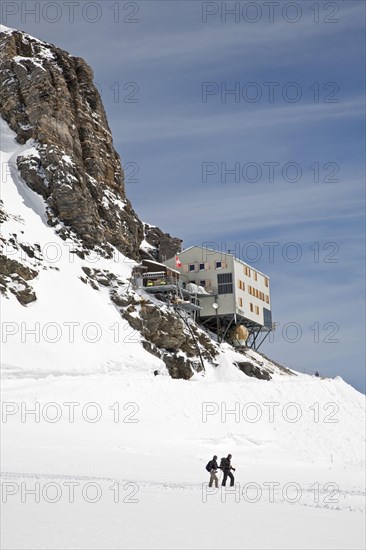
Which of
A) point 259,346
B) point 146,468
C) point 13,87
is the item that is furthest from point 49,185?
point 146,468

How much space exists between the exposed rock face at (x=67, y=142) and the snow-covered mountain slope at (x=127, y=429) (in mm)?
1917

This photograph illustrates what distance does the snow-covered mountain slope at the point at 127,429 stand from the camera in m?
19.0

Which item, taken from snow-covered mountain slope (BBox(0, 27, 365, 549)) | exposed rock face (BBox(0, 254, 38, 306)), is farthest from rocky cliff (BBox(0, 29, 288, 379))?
snow-covered mountain slope (BBox(0, 27, 365, 549))

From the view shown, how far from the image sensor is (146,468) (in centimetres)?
3045

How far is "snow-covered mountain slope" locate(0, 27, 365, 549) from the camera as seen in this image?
746 inches

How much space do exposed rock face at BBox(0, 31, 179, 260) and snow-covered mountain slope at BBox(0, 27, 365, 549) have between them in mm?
1917

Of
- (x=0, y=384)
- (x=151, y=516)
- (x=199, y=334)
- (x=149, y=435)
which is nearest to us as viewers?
(x=151, y=516)

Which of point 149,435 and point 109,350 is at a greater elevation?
point 109,350

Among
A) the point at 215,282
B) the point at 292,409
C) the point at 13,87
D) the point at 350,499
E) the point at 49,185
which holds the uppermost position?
the point at 13,87

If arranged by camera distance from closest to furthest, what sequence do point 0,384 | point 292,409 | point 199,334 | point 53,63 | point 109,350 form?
point 0,384 < point 292,409 < point 109,350 < point 199,334 < point 53,63

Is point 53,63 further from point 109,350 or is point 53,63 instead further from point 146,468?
point 146,468

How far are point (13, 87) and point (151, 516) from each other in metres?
76.1

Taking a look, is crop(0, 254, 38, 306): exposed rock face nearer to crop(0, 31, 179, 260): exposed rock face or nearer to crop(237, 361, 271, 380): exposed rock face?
crop(0, 31, 179, 260): exposed rock face

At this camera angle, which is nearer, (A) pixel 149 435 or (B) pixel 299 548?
(B) pixel 299 548
